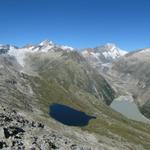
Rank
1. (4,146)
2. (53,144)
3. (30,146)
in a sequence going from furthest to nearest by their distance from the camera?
(53,144), (30,146), (4,146)

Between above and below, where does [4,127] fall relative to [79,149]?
above

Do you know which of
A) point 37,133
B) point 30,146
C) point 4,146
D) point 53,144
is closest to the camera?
point 4,146

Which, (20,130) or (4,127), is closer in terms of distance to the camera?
(4,127)

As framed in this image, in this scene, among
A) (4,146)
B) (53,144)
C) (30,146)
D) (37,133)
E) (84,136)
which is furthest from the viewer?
(84,136)

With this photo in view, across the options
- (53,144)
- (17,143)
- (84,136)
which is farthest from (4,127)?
(84,136)

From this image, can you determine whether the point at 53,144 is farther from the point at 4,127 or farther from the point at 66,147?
the point at 4,127

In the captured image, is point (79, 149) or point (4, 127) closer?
point (4, 127)

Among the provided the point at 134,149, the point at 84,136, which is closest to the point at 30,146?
the point at 84,136

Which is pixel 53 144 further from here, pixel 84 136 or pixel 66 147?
pixel 84 136

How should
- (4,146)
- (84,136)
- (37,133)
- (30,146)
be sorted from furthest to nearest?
(84,136), (37,133), (30,146), (4,146)
